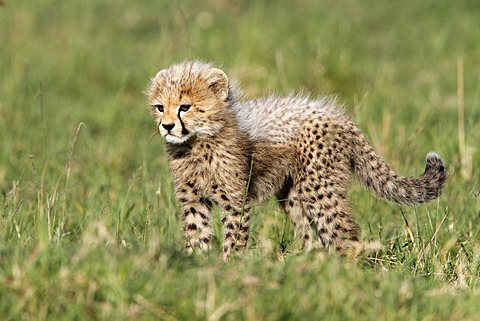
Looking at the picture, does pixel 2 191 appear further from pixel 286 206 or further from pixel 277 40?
pixel 277 40

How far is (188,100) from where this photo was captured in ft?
17.1

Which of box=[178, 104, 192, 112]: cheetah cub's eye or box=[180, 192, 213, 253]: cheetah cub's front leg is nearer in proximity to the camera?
box=[178, 104, 192, 112]: cheetah cub's eye

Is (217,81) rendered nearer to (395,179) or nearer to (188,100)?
(188,100)

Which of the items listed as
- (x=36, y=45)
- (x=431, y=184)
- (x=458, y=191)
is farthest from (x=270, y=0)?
(x=431, y=184)

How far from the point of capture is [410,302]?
384cm

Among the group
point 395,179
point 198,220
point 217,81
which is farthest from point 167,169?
point 395,179

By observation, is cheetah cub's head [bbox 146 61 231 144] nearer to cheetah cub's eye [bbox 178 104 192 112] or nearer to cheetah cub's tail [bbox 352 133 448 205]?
cheetah cub's eye [bbox 178 104 192 112]

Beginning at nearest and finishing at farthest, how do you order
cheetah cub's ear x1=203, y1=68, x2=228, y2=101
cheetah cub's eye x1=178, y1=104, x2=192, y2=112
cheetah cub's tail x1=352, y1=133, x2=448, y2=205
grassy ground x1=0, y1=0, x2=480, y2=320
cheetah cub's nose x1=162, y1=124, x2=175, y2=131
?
grassy ground x1=0, y1=0, x2=480, y2=320
cheetah cub's nose x1=162, y1=124, x2=175, y2=131
cheetah cub's eye x1=178, y1=104, x2=192, y2=112
cheetah cub's ear x1=203, y1=68, x2=228, y2=101
cheetah cub's tail x1=352, y1=133, x2=448, y2=205

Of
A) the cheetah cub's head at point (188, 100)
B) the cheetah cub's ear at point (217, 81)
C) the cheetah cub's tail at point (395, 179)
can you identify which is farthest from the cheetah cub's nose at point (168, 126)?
the cheetah cub's tail at point (395, 179)

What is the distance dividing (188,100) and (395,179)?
1300 mm

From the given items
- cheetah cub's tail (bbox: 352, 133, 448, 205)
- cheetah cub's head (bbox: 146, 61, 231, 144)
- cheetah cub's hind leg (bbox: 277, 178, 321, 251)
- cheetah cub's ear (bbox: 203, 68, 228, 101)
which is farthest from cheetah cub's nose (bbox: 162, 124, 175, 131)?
cheetah cub's tail (bbox: 352, 133, 448, 205)

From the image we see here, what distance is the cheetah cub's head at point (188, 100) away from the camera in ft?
16.8

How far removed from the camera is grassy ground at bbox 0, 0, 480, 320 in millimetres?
3697

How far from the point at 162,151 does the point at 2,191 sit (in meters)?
1.85
